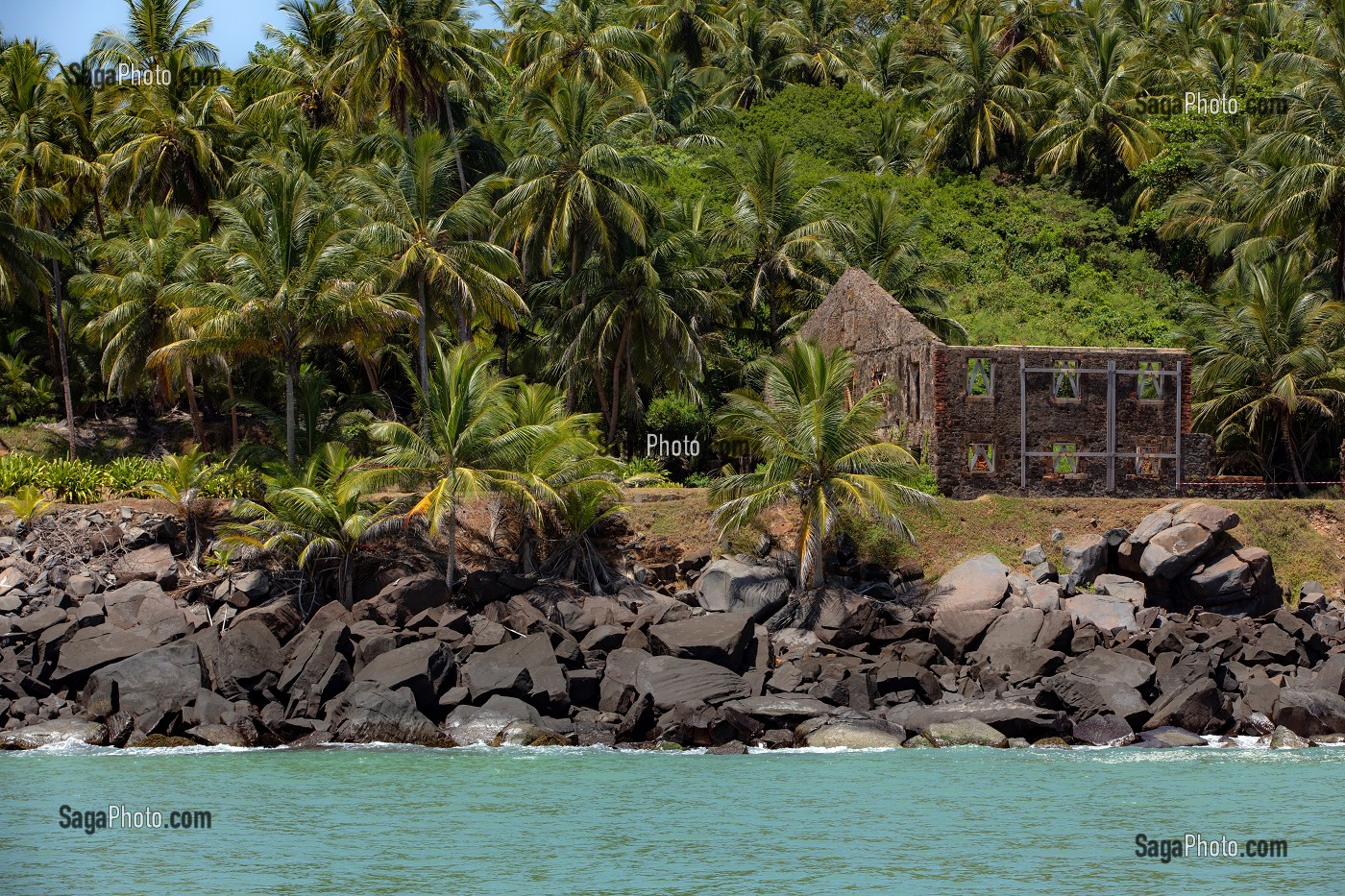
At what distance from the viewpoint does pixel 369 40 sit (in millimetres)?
35969

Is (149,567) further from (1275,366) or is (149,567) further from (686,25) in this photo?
(686,25)

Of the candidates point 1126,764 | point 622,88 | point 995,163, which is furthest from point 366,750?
point 995,163

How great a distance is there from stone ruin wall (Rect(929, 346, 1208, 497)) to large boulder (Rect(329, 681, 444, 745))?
43.3 ft

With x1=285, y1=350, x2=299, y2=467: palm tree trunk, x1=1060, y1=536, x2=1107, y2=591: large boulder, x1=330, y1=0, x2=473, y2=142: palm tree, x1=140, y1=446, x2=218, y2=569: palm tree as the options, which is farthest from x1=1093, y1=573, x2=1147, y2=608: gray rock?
x1=330, y1=0, x2=473, y2=142: palm tree

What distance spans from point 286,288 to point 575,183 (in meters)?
9.20

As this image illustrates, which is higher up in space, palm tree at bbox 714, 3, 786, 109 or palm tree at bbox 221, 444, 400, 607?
palm tree at bbox 714, 3, 786, 109

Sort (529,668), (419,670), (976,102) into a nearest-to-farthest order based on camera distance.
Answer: (419,670) → (529,668) → (976,102)

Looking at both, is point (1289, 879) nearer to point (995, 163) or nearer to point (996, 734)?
point (996, 734)

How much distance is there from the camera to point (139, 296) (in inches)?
1425

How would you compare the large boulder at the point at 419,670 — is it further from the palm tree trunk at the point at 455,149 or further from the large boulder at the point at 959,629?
the palm tree trunk at the point at 455,149

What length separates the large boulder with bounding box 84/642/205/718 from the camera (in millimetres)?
24422

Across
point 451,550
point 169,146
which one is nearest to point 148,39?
point 169,146

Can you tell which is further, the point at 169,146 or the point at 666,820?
the point at 169,146

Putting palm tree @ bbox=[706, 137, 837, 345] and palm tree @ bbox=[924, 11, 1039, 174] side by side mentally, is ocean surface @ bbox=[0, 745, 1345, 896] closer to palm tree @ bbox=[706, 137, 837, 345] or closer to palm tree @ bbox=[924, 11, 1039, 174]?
palm tree @ bbox=[706, 137, 837, 345]
